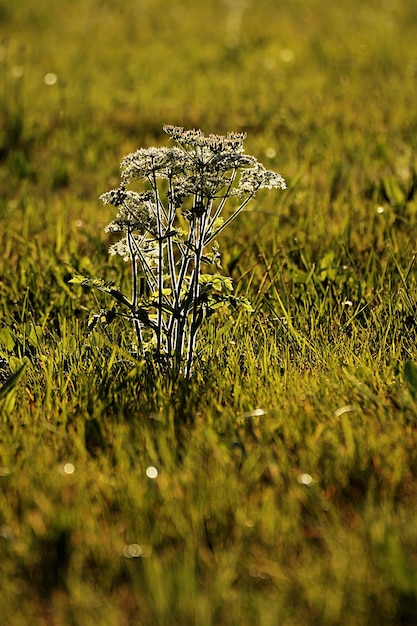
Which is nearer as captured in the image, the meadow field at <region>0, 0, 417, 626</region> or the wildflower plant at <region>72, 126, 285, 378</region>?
the meadow field at <region>0, 0, 417, 626</region>

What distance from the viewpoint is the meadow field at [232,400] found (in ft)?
6.53

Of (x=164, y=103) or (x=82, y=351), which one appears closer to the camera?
(x=82, y=351)

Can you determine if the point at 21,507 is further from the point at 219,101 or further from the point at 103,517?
the point at 219,101

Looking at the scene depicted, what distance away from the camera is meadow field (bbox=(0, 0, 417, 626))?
6.53 ft

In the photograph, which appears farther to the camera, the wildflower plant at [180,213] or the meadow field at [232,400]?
the wildflower plant at [180,213]

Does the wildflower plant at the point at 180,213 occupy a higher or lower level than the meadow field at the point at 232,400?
higher

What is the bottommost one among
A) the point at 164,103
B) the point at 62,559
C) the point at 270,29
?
the point at 62,559

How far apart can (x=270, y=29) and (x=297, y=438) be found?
7.17 m

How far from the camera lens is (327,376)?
2.88 m

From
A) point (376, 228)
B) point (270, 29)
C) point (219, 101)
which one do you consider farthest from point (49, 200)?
point (270, 29)

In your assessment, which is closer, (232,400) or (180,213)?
(232,400)

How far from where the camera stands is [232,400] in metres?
2.78

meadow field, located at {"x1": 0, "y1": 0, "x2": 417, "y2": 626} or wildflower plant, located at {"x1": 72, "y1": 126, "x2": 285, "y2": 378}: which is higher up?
wildflower plant, located at {"x1": 72, "y1": 126, "x2": 285, "y2": 378}

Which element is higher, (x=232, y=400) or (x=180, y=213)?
(x=180, y=213)
